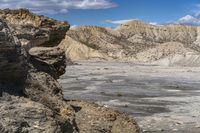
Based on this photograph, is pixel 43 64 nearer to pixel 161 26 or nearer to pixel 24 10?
pixel 24 10

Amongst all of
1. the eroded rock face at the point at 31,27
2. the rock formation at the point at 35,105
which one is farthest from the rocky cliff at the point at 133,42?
the rock formation at the point at 35,105

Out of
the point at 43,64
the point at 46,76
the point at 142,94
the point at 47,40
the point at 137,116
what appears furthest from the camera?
the point at 142,94

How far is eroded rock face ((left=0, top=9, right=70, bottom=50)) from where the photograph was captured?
12.4 meters

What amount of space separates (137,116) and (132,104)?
18.9ft

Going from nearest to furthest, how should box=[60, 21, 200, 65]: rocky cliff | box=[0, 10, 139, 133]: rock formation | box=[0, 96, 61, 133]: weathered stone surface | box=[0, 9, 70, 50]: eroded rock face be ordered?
box=[0, 96, 61, 133]: weathered stone surface < box=[0, 10, 139, 133]: rock formation < box=[0, 9, 70, 50]: eroded rock face < box=[60, 21, 200, 65]: rocky cliff

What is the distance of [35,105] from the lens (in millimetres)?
8516

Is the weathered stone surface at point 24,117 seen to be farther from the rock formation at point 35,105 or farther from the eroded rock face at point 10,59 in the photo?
the eroded rock face at point 10,59

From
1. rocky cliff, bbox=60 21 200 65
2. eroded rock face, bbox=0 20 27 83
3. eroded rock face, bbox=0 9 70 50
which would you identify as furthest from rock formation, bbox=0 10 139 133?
rocky cliff, bbox=60 21 200 65

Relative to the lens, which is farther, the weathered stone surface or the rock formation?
the rock formation

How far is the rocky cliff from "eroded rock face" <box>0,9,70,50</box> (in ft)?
233

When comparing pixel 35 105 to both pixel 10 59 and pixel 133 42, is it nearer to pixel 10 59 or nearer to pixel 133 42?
pixel 10 59

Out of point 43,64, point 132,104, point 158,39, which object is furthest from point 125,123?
point 158,39

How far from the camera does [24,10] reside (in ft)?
43.3

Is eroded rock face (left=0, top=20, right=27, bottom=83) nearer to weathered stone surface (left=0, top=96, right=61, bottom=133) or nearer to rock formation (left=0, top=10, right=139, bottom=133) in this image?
rock formation (left=0, top=10, right=139, bottom=133)
